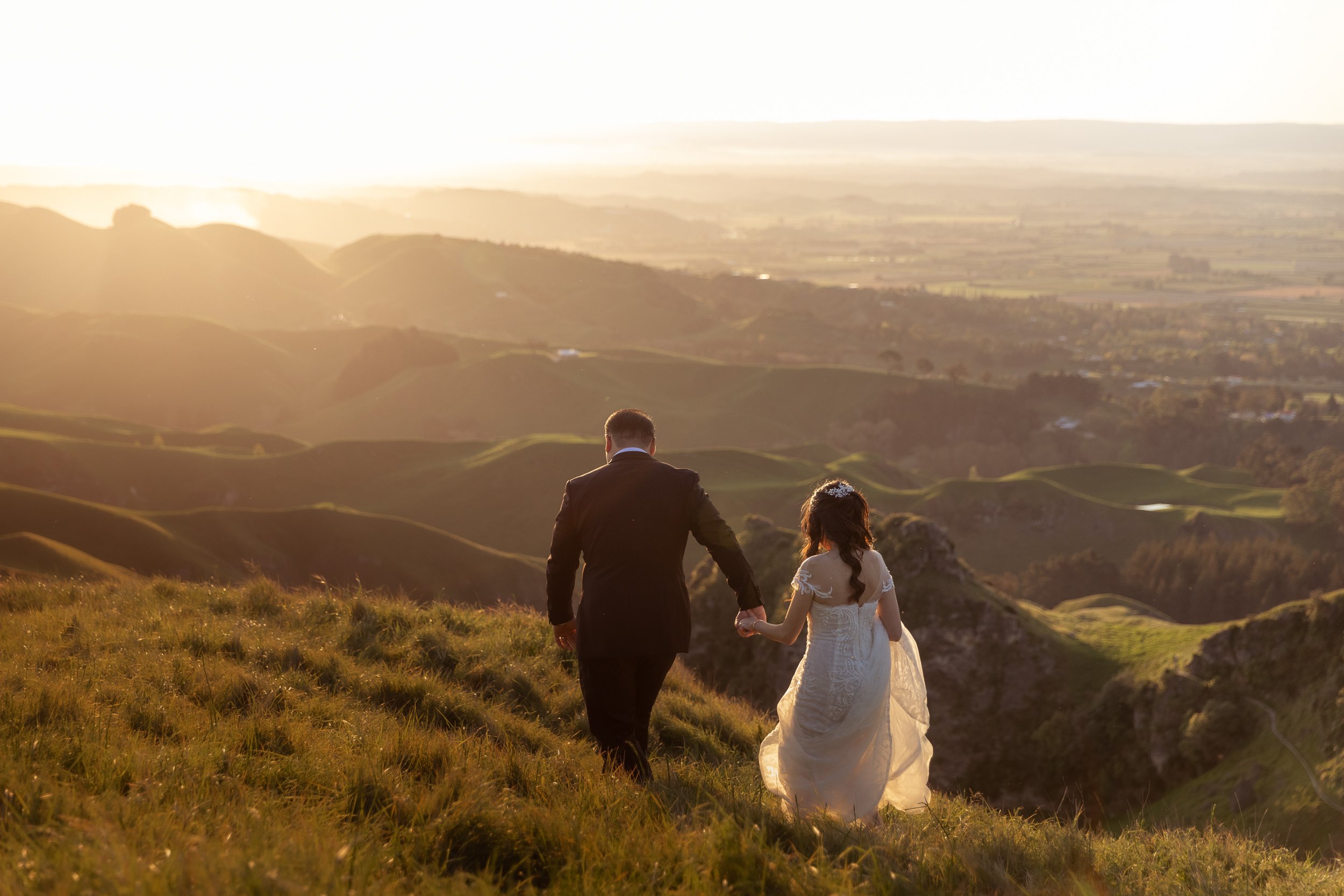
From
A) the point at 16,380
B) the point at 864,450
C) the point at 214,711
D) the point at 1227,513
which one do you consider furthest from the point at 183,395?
the point at 214,711

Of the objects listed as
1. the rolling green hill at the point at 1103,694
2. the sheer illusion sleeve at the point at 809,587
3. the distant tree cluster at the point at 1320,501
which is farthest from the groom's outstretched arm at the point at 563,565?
the distant tree cluster at the point at 1320,501

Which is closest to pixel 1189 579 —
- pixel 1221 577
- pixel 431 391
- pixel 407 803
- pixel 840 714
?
pixel 1221 577

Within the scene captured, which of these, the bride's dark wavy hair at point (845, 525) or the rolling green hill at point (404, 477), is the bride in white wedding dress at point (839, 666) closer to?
the bride's dark wavy hair at point (845, 525)

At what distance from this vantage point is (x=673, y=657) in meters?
5.49

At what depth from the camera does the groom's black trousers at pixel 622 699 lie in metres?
5.33

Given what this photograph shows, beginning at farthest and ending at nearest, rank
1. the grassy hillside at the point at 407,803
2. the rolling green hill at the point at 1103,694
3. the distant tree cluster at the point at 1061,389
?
the distant tree cluster at the point at 1061,389 → the rolling green hill at the point at 1103,694 → the grassy hillside at the point at 407,803

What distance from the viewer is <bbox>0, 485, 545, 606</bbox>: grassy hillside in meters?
29.7

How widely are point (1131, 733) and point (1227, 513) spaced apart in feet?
169

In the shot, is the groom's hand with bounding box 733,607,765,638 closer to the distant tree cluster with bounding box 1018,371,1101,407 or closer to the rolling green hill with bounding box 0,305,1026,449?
the rolling green hill with bounding box 0,305,1026,449

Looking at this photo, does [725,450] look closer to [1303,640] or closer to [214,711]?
[1303,640]

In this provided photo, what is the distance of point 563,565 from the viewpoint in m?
5.50

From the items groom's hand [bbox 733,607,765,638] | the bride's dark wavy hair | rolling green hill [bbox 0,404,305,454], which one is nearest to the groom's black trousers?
groom's hand [bbox 733,607,765,638]

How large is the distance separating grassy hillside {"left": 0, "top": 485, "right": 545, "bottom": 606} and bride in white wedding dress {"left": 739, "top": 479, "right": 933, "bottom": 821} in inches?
925

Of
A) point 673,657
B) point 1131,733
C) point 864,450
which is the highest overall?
point 673,657
